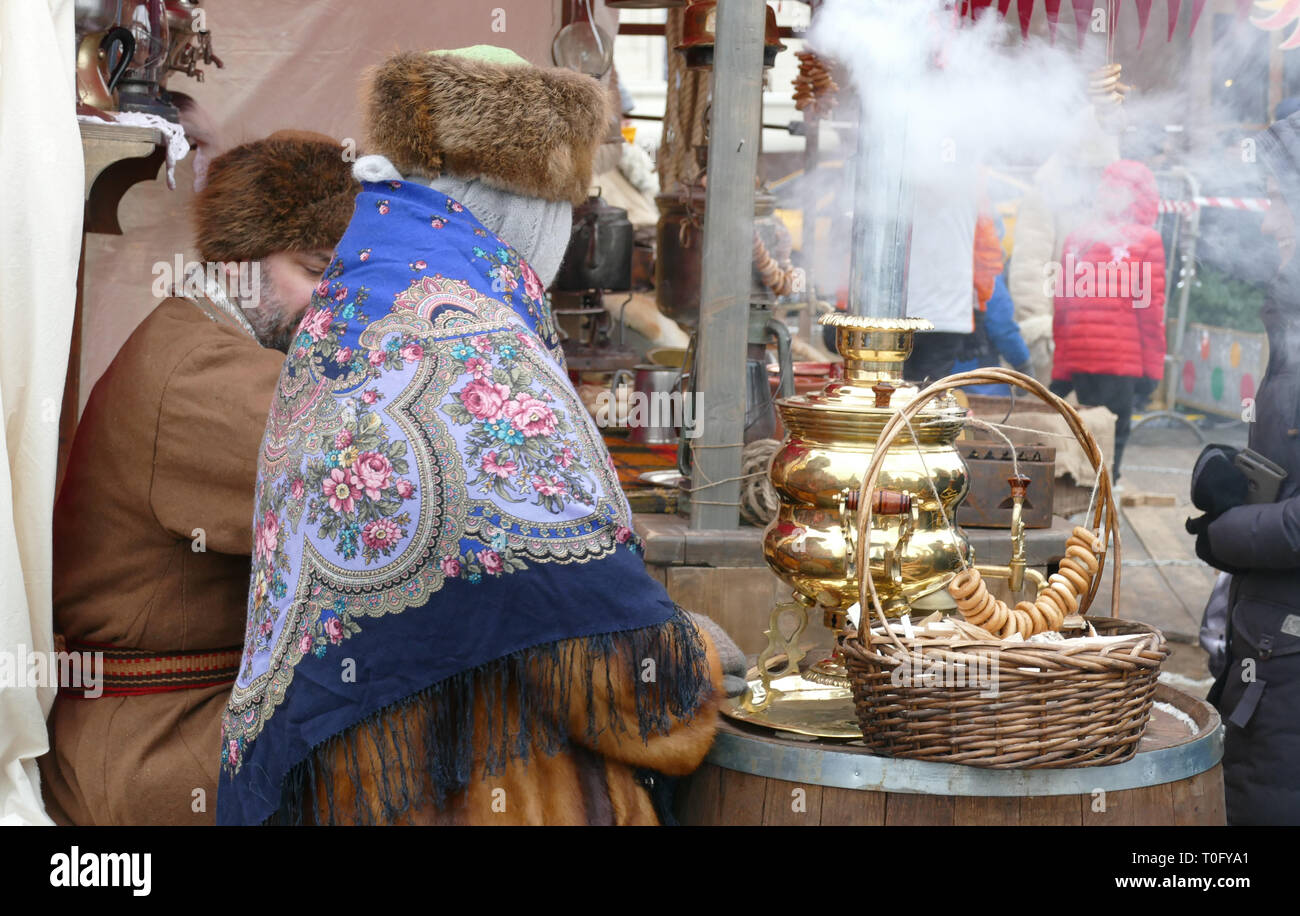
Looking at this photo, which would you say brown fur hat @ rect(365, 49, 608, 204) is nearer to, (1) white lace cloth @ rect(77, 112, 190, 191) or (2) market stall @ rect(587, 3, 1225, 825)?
(2) market stall @ rect(587, 3, 1225, 825)

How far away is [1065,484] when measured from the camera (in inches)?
208

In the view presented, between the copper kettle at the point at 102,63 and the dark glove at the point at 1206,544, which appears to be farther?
the dark glove at the point at 1206,544

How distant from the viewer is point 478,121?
2.01 metres

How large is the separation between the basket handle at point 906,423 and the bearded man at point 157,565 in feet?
3.80

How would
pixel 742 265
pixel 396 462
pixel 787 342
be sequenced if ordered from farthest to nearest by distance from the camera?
pixel 787 342 → pixel 742 265 → pixel 396 462

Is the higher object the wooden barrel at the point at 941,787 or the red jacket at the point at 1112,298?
the red jacket at the point at 1112,298

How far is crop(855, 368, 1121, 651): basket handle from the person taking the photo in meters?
1.79

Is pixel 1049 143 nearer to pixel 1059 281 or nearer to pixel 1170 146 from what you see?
pixel 1059 281

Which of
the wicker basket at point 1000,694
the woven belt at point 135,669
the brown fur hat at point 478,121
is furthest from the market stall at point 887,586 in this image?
the woven belt at point 135,669

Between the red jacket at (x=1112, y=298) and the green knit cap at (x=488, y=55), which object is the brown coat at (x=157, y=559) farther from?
the red jacket at (x=1112, y=298)

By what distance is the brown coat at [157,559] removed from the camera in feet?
7.75

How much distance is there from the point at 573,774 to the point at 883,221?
109cm
